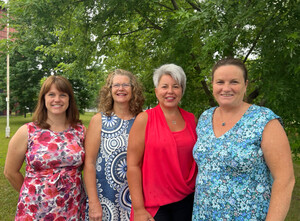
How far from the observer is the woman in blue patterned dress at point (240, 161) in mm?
1753

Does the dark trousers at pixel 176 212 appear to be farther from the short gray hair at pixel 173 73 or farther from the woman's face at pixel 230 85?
the short gray hair at pixel 173 73

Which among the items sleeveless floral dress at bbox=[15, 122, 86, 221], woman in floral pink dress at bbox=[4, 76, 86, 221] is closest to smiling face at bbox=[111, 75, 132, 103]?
woman in floral pink dress at bbox=[4, 76, 86, 221]

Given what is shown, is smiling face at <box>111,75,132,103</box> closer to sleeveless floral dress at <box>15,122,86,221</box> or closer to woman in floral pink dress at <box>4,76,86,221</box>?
woman in floral pink dress at <box>4,76,86,221</box>

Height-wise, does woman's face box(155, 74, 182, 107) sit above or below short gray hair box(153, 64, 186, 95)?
below

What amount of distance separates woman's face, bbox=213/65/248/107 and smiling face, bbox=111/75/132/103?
0.96 meters

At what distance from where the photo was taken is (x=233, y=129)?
1.93 m

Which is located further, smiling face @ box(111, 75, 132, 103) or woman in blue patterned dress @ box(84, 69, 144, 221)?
smiling face @ box(111, 75, 132, 103)

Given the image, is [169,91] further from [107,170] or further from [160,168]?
[107,170]

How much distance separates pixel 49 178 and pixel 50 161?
15 centimetres

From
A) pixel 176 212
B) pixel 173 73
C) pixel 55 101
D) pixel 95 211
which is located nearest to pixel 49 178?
pixel 95 211

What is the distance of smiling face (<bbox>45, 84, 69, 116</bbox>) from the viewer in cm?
256

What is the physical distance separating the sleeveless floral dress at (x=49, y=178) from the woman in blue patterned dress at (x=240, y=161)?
1166mm

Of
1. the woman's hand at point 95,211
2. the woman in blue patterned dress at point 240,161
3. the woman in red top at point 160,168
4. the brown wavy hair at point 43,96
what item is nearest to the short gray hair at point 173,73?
the woman in red top at point 160,168

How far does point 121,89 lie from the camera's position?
2635 millimetres
